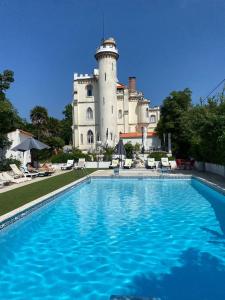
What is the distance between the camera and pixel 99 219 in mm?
9430

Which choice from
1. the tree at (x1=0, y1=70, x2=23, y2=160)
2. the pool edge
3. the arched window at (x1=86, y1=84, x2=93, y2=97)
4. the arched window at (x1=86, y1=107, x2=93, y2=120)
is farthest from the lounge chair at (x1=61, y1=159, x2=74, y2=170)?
the arched window at (x1=86, y1=84, x2=93, y2=97)

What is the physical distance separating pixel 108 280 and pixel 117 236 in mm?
2449

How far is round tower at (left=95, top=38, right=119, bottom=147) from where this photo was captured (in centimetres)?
4503

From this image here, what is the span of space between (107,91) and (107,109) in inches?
97.5

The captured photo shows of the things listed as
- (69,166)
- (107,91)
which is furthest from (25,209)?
(107,91)

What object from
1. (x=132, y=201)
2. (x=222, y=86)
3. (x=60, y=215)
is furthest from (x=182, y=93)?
(x=60, y=215)

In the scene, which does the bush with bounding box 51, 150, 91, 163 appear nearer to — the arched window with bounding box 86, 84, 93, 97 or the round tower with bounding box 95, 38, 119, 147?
the round tower with bounding box 95, 38, 119, 147

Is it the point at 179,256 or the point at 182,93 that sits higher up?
the point at 182,93

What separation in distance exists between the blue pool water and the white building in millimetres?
31868

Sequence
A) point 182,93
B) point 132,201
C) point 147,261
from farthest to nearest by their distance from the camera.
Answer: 1. point 182,93
2. point 132,201
3. point 147,261

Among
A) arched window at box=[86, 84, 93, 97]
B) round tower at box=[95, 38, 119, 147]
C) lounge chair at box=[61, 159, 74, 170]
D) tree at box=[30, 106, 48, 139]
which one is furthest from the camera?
tree at box=[30, 106, 48, 139]

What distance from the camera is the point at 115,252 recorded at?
21.5 ft

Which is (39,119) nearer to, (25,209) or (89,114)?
(89,114)

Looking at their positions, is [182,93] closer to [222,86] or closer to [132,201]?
[222,86]
